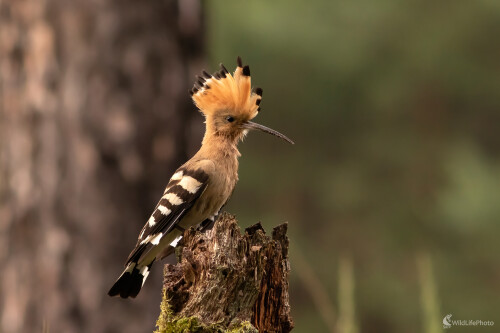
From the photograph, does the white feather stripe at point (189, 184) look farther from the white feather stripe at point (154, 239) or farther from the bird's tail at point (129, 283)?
the bird's tail at point (129, 283)

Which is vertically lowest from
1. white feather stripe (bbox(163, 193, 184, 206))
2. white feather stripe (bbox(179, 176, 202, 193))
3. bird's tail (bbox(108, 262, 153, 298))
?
bird's tail (bbox(108, 262, 153, 298))

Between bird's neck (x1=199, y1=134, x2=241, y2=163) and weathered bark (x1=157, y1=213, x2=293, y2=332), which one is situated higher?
bird's neck (x1=199, y1=134, x2=241, y2=163)

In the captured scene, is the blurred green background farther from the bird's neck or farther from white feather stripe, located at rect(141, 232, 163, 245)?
white feather stripe, located at rect(141, 232, 163, 245)

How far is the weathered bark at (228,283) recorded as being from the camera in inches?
102

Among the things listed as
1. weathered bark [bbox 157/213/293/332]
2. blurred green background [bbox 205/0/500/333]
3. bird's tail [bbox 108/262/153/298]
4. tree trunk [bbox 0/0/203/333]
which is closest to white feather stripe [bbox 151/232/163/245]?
bird's tail [bbox 108/262/153/298]

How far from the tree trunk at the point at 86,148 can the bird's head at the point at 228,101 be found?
103 cm

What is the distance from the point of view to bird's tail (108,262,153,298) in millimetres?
3457

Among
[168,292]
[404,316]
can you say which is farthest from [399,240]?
[168,292]

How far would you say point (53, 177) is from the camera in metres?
4.84

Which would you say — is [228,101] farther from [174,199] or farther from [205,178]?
[174,199]

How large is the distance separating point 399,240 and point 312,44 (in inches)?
118

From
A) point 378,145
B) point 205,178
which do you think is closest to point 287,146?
point 378,145

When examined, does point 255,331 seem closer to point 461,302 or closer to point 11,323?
point 11,323

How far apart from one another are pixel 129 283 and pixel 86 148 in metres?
1.47
